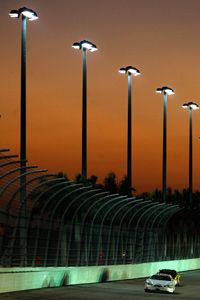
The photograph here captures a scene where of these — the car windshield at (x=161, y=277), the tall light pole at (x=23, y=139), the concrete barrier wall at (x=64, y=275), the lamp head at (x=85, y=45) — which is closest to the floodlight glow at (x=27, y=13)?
the tall light pole at (x=23, y=139)

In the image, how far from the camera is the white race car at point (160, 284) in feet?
128

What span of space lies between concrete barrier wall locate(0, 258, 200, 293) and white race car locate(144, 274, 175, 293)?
239 centimetres

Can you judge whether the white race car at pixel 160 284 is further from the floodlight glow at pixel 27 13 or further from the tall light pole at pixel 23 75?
the floodlight glow at pixel 27 13

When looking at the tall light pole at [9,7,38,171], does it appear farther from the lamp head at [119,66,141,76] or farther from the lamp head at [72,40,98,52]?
the lamp head at [119,66,141,76]

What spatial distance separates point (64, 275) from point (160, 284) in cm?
498

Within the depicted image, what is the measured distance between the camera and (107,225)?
38.7 metres

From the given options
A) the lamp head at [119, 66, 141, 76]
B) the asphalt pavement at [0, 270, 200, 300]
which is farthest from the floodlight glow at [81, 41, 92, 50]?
the asphalt pavement at [0, 270, 200, 300]

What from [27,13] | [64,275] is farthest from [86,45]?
[64,275]

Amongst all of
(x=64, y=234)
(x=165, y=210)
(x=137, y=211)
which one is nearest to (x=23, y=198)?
(x=64, y=234)

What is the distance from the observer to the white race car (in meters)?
39.1

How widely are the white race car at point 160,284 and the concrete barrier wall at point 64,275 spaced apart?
2.39 meters

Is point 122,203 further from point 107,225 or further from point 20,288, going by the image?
point 20,288

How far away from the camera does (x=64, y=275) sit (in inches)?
1446

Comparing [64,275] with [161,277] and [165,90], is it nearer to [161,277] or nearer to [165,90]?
[161,277]
